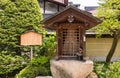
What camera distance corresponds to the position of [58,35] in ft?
38.0

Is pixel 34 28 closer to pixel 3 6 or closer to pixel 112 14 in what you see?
pixel 3 6

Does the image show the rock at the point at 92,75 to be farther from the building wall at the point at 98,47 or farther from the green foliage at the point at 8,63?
the building wall at the point at 98,47

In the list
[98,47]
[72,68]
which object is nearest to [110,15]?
[72,68]

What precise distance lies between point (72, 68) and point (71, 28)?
181 centimetres

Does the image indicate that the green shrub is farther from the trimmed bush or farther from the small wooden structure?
the trimmed bush

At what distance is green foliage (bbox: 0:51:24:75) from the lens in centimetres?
1377

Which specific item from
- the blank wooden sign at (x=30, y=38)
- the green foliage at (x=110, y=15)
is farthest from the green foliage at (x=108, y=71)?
the blank wooden sign at (x=30, y=38)

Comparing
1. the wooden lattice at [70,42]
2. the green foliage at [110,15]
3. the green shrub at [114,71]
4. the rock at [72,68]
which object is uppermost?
the green foliage at [110,15]

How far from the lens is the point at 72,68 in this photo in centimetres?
1088

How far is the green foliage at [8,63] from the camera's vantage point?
13766 millimetres

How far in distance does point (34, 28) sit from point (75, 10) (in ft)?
13.8

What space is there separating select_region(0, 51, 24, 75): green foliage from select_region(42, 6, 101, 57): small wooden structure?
324cm

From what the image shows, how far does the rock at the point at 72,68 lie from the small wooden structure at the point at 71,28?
54 cm

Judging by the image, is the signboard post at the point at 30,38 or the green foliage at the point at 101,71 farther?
the signboard post at the point at 30,38
